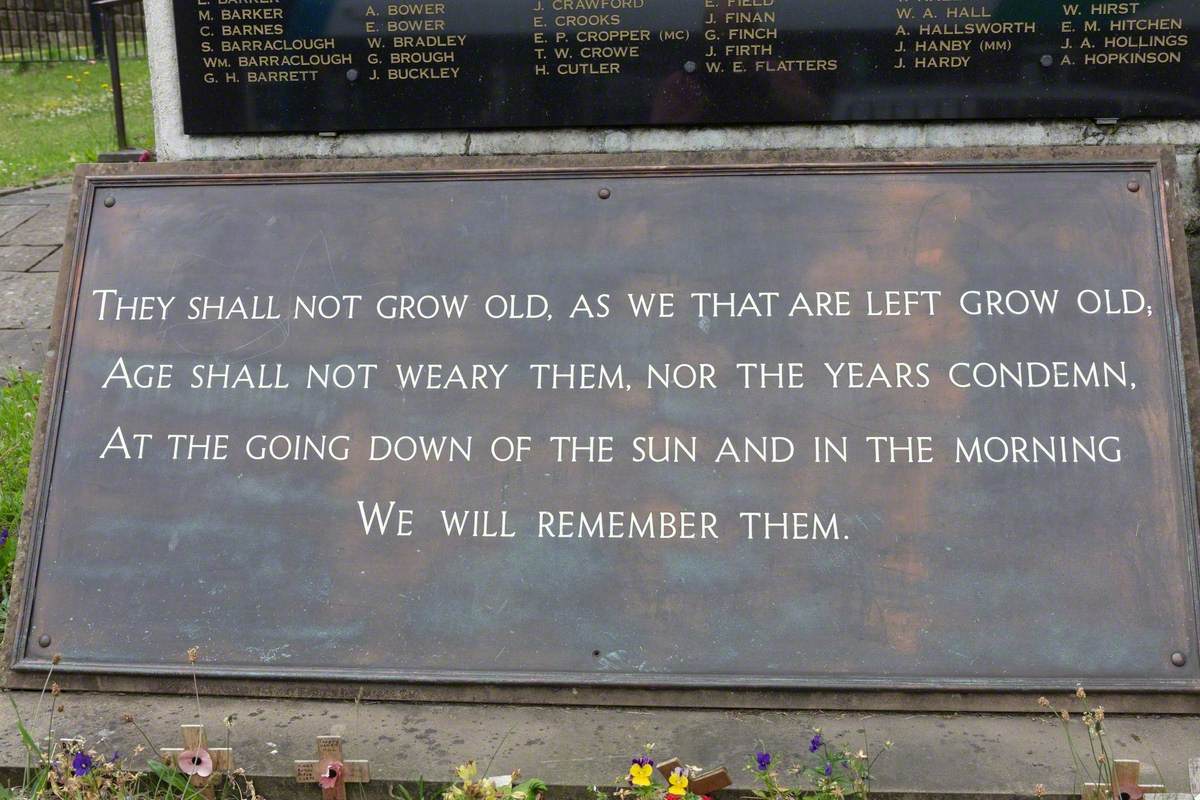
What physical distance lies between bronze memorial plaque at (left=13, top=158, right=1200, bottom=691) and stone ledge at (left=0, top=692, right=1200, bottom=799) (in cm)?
9

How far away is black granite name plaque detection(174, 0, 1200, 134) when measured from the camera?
3.86m

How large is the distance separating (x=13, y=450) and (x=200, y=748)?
2.08m

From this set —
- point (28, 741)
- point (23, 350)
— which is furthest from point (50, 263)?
point (28, 741)

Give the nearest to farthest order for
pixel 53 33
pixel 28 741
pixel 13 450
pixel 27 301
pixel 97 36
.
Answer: pixel 28 741, pixel 13 450, pixel 27 301, pixel 97 36, pixel 53 33

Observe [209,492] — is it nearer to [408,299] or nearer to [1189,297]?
[408,299]

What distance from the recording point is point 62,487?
3.14m

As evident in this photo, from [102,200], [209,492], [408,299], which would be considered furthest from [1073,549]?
[102,200]

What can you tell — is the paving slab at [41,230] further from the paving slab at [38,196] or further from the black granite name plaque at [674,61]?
the black granite name plaque at [674,61]

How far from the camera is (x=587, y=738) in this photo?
2.73m

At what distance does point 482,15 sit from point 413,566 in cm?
196

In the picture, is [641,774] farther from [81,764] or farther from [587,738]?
[81,764]

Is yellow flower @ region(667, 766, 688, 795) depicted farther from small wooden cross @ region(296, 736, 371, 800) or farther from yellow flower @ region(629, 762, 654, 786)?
small wooden cross @ region(296, 736, 371, 800)

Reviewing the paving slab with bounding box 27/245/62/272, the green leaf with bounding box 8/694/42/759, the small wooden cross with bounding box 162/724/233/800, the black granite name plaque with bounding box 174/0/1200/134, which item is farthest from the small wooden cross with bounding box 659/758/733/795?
the paving slab with bounding box 27/245/62/272

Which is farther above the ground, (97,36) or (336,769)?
(97,36)
